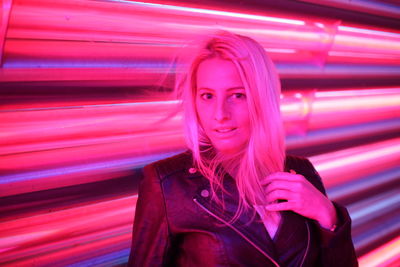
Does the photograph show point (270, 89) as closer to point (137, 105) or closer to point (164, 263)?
point (137, 105)

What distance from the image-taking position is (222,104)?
43.8 inches

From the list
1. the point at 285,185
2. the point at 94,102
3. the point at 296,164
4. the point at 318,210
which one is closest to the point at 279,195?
the point at 285,185

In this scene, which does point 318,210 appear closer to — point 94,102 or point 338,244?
point 338,244

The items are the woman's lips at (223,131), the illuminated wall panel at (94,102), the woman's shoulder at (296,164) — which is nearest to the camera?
the illuminated wall panel at (94,102)

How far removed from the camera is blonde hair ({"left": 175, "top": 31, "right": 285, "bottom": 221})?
44.4 inches

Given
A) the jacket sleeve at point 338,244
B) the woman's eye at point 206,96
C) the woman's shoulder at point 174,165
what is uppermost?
the woman's eye at point 206,96

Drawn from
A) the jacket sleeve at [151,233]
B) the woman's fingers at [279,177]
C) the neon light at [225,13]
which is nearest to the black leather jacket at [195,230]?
the jacket sleeve at [151,233]

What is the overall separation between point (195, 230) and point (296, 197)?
40 centimetres

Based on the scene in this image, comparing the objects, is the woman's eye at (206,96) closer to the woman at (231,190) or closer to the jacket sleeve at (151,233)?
the woman at (231,190)

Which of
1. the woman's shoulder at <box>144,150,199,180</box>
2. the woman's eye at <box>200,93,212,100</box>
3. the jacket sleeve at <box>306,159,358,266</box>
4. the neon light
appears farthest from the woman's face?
the jacket sleeve at <box>306,159,358,266</box>

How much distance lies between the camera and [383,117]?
→ 2.22m

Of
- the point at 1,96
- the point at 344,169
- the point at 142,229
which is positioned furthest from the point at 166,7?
the point at 344,169

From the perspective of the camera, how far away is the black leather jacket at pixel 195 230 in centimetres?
110

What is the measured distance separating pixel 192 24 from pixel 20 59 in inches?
25.0
